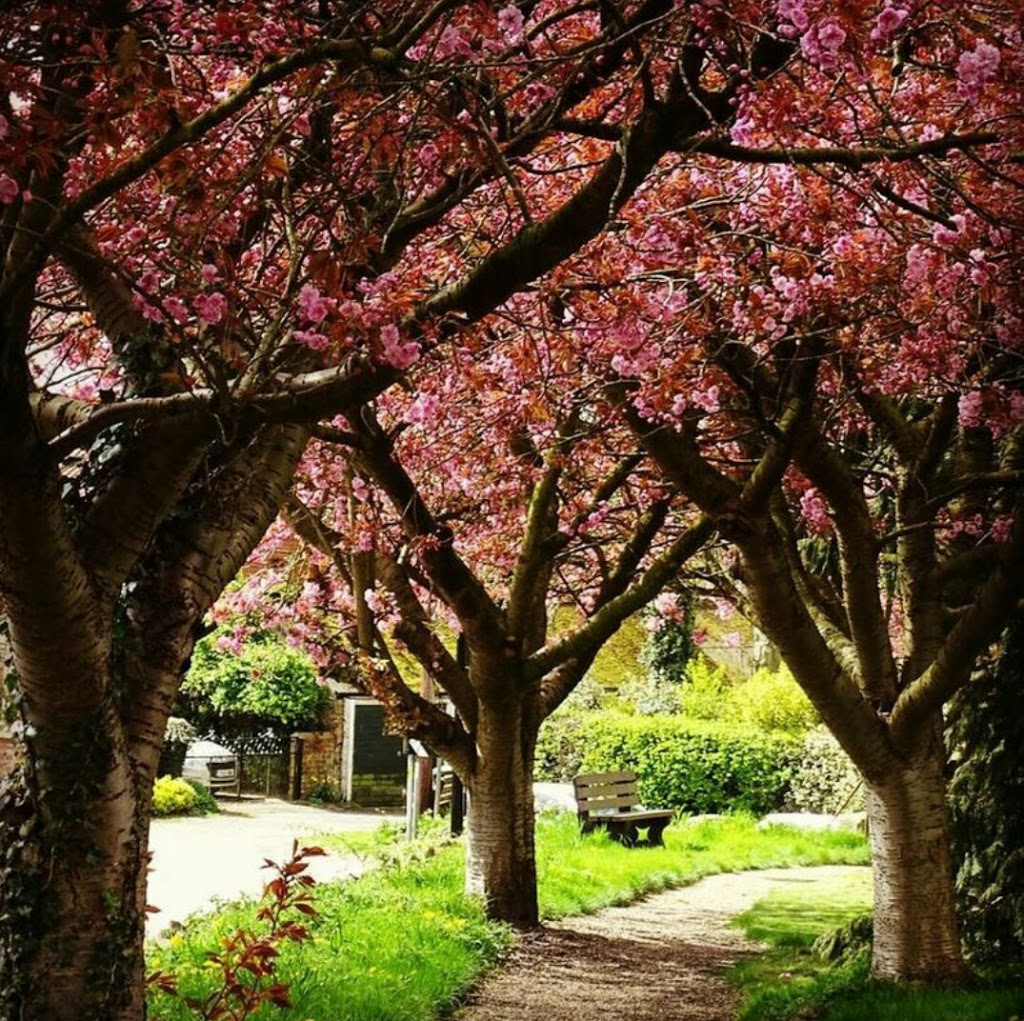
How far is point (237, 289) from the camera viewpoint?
3.95 m

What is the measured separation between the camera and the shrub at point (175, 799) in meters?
19.1

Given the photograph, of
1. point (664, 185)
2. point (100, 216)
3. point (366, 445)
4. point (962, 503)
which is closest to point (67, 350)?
point (100, 216)

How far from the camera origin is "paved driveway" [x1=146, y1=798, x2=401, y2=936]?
11312mm

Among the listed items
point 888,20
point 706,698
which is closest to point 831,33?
point 888,20

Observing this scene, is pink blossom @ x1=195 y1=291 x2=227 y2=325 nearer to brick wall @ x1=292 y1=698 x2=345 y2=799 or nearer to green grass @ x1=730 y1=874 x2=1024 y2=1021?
green grass @ x1=730 y1=874 x2=1024 y2=1021

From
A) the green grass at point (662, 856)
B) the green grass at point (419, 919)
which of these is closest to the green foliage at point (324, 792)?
the green grass at point (662, 856)

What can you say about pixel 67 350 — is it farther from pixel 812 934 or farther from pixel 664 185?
pixel 812 934

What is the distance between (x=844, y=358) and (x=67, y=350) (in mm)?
4194

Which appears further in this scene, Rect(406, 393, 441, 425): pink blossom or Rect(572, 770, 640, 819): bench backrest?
Rect(572, 770, 640, 819): bench backrest

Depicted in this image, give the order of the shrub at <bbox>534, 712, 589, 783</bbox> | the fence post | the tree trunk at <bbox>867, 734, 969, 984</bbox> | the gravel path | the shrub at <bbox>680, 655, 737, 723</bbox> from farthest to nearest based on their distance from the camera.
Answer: the fence post, the shrub at <bbox>680, 655, 737, 723</bbox>, the shrub at <bbox>534, 712, 589, 783</bbox>, the gravel path, the tree trunk at <bbox>867, 734, 969, 984</bbox>

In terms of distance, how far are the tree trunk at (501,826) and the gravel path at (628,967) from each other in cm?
32

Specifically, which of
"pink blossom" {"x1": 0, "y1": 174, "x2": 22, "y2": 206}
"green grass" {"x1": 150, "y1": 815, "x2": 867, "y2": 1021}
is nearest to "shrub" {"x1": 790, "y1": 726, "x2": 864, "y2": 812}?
"green grass" {"x1": 150, "y1": 815, "x2": 867, "y2": 1021}

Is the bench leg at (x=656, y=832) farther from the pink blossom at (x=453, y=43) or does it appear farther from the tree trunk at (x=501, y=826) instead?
the pink blossom at (x=453, y=43)

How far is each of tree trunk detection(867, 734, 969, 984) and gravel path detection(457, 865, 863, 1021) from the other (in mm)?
1124
